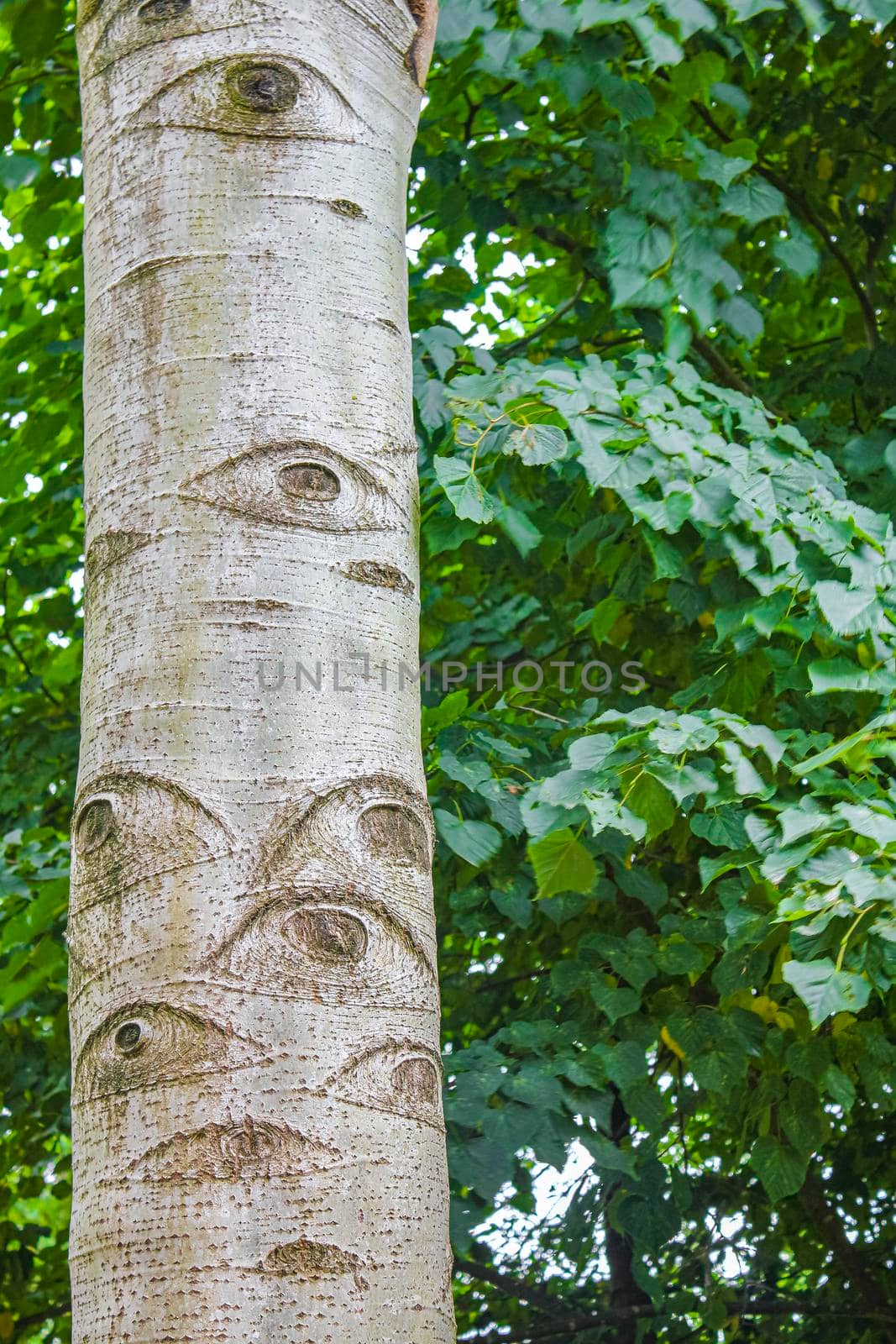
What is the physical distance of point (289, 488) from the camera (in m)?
1.01

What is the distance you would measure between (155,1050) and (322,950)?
0.42 ft

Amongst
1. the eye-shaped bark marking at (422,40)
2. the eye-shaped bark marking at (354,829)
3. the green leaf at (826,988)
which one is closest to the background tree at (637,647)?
the green leaf at (826,988)

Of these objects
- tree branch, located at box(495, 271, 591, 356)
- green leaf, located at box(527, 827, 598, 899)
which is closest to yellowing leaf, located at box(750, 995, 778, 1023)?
green leaf, located at box(527, 827, 598, 899)

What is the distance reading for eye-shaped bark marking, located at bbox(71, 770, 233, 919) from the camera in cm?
90

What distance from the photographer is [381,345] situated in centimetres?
113

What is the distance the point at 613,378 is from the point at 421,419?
0.45 meters

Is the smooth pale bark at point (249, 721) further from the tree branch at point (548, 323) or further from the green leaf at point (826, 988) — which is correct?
the tree branch at point (548, 323)

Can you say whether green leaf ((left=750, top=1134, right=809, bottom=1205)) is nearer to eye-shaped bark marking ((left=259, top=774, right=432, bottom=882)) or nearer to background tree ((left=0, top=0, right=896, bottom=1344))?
background tree ((left=0, top=0, right=896, bottom=1344))

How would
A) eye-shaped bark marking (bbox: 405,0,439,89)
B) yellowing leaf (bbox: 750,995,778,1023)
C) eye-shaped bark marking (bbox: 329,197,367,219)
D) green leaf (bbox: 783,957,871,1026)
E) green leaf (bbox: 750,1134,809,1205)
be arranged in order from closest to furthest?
eye-shaped bark marking (bbox: 329,197,367,219) < eye-shaped bark marking (bbox: 405,0,439,89) < green leaf (bbox: 783,957,871,1026) < green leaf (bbox: 750,1134,809,1205) < yellowing leaf (bbox: 750,995,778,1023)

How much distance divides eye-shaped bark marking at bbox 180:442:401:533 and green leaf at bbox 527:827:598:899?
1.14 m

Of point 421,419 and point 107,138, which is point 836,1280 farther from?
point 107,138

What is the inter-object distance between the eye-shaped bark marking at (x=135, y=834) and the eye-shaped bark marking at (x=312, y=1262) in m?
0.26

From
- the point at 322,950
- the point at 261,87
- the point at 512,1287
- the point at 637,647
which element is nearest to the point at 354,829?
the point at 322,950

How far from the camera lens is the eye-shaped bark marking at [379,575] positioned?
3.33 feet
